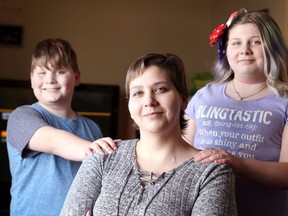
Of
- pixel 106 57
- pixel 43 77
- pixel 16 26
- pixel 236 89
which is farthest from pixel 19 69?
pixel 236 89

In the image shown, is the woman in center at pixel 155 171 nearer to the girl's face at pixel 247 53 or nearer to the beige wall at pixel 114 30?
the girl's face at pixel 247 53

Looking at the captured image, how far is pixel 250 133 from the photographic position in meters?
1.74

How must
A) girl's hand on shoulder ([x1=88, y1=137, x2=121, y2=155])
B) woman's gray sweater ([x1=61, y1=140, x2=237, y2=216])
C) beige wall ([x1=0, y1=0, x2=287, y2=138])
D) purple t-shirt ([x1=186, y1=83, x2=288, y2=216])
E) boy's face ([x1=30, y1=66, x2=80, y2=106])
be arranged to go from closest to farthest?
woman's gray sweater ([x1=61, y1=140, x2=237, y2=216]) < girl's hand on shoulder ([x1=88, y1=137, x2=121, y2=155]) < purple t-shirt ([x1=186, y1=83, x2=288, y2=216]) < boy's face ([x1=30, y1=66, x2=80, y2=106]) < beige wall ([x1=0, y1=0, x2=287, y2=138])

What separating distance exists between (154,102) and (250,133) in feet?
1.56

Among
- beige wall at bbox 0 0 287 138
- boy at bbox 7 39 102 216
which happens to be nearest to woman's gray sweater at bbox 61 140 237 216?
boy at bbox 7 39 102 216

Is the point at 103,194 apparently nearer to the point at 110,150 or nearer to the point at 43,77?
the point at 110,150

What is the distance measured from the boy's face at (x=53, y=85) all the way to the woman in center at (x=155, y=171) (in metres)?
0.55

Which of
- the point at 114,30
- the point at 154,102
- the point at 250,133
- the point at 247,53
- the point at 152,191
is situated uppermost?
the point at 114,30

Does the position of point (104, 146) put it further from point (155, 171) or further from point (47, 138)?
point (47, 138)

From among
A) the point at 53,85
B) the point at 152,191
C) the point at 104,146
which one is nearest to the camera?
the point at 152,191

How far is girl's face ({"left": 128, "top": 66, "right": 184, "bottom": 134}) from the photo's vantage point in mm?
1401

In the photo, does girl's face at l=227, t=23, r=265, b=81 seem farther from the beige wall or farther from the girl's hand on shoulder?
the beige wall

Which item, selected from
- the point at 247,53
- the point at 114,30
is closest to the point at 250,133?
the point at 247,53

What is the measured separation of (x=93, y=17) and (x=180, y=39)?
38.2 inches
